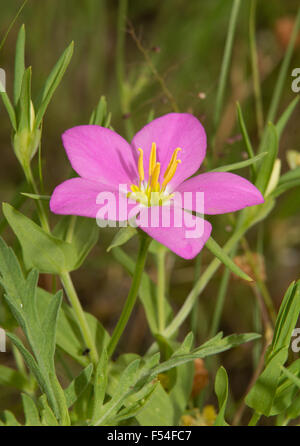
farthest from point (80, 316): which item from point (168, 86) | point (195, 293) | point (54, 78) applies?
point (168, 86)

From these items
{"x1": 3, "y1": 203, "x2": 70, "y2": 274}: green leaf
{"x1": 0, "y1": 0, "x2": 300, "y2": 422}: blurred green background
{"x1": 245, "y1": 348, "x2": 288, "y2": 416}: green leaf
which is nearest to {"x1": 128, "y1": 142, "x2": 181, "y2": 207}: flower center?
{"x1": 3, "y1": 203, "x2": 70, "y2": 274}: green leaf

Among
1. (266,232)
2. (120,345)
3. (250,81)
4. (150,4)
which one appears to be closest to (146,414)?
(120,345)

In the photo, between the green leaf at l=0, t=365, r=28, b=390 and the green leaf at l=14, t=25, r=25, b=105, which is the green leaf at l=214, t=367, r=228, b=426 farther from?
the green leaf at l=14, t=25, r=25, b=105

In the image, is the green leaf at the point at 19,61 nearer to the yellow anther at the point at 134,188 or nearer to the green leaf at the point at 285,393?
the yellow anther at the point at 134,188

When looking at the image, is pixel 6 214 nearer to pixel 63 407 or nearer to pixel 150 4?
pixel 63 407

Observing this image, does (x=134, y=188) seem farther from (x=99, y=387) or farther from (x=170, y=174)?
(x=99, y=387)

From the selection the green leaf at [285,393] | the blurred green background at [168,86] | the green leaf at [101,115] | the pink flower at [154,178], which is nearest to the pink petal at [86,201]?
the pink flower at [154,178]
